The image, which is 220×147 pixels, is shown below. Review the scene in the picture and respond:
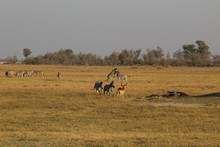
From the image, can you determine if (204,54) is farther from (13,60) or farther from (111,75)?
(111,75)

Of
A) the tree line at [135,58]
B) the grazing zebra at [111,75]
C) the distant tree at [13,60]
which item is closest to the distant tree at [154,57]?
the tree line at [135,58]

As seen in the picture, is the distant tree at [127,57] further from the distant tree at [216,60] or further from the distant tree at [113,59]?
the distant tree at [216,60]

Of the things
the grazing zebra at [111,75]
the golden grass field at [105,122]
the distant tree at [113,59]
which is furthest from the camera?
the distant tree at [113,59]

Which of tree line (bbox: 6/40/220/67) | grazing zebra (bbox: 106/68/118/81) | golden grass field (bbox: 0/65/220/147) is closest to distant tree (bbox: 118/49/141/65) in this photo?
tree line (bbox: 6/40/220/67)

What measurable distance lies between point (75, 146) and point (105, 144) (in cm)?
77

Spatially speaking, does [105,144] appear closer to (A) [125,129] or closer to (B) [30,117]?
(A) [125,129]

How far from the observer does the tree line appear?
97.2 m

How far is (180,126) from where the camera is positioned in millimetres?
15625

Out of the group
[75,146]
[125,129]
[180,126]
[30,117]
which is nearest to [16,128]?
[30,117]

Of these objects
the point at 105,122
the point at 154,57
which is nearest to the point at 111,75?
the point at 105,122

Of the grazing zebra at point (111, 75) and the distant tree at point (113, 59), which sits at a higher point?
the distant tree at point (113, 59)

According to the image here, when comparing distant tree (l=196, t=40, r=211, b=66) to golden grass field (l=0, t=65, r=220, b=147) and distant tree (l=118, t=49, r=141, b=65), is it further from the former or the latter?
golden grass field (l=0, t=65, r=220, b=147)

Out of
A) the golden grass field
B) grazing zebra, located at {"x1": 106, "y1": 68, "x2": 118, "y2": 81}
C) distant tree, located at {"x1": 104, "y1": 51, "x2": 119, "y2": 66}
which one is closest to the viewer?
the golden grass field

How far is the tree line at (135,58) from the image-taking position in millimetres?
97188
